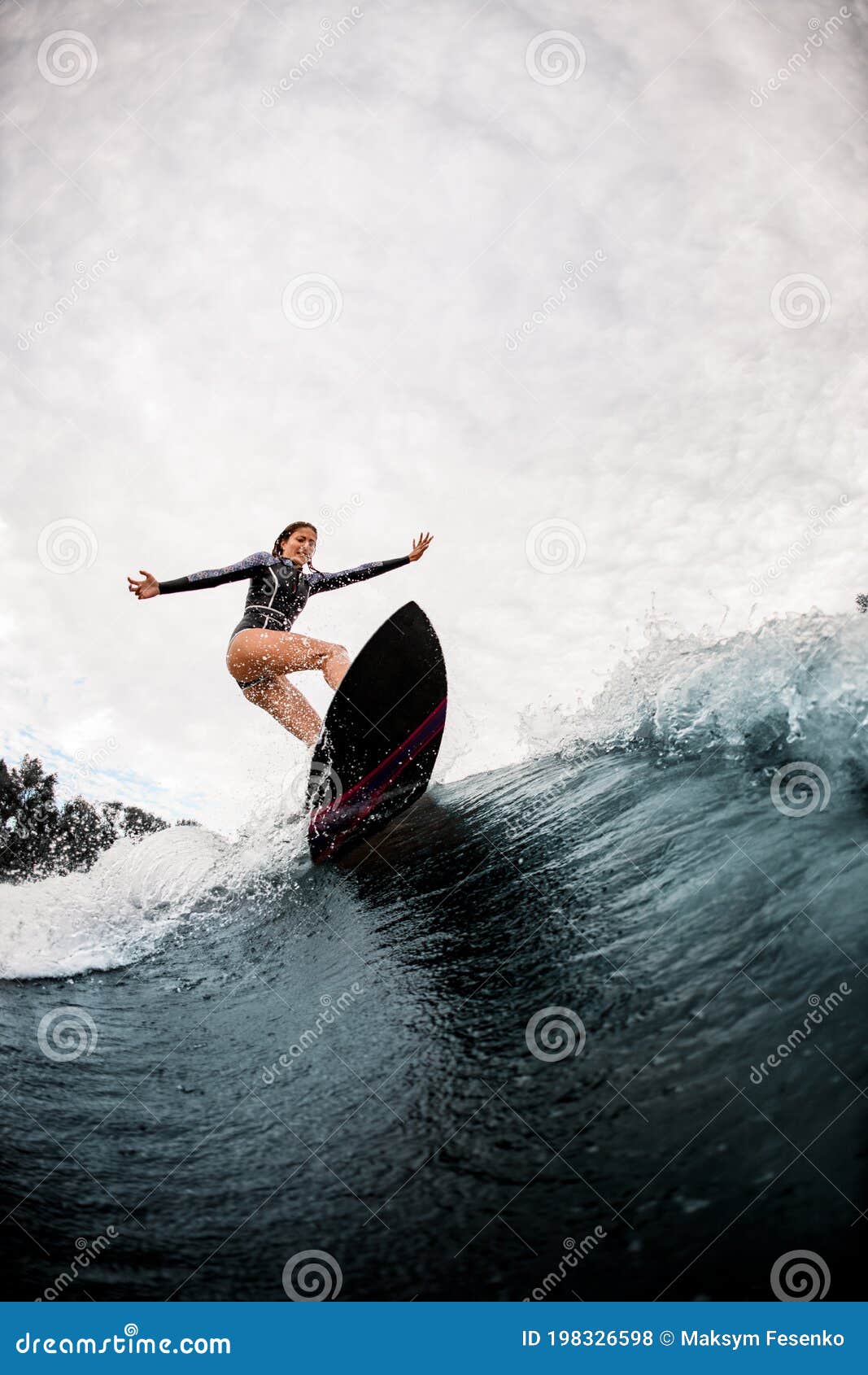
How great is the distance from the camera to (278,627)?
544 cm

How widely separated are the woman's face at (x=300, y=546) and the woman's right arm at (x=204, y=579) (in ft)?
0.61

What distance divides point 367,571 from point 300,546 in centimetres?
66

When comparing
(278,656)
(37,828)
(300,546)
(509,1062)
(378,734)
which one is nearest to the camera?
(509,1062)

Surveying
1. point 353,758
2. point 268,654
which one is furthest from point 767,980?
point 268,654

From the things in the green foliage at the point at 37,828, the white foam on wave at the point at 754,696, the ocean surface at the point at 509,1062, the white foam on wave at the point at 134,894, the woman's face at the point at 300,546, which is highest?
the white foam on wave at the point at 754,696

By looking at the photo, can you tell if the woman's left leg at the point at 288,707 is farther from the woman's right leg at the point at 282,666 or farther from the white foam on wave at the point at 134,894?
the white foam on wave at the point at 134,894

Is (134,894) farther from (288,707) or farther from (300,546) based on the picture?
(300,546)

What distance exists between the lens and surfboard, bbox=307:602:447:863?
495 cm

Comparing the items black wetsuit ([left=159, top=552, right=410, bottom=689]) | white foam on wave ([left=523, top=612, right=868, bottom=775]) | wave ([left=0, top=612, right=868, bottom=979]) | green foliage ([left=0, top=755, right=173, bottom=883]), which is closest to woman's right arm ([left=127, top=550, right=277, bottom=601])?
black wetsuit ([left=159, top=552, right=410, bottom=689])

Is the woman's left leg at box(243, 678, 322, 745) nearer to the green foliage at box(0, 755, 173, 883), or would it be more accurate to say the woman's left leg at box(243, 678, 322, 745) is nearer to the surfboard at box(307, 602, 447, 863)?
the surfboard at box(307, 602, 447, 863)

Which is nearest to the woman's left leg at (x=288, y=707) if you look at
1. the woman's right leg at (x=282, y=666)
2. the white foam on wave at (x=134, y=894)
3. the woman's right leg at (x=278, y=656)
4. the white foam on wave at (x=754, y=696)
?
the woman's right leg at (x=282, y=666)

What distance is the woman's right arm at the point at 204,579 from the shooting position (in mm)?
5047

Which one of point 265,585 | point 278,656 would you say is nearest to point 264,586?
point 265,585

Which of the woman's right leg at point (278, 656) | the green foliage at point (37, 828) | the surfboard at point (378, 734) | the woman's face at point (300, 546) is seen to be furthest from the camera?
the green foliage at point (37, 828)
